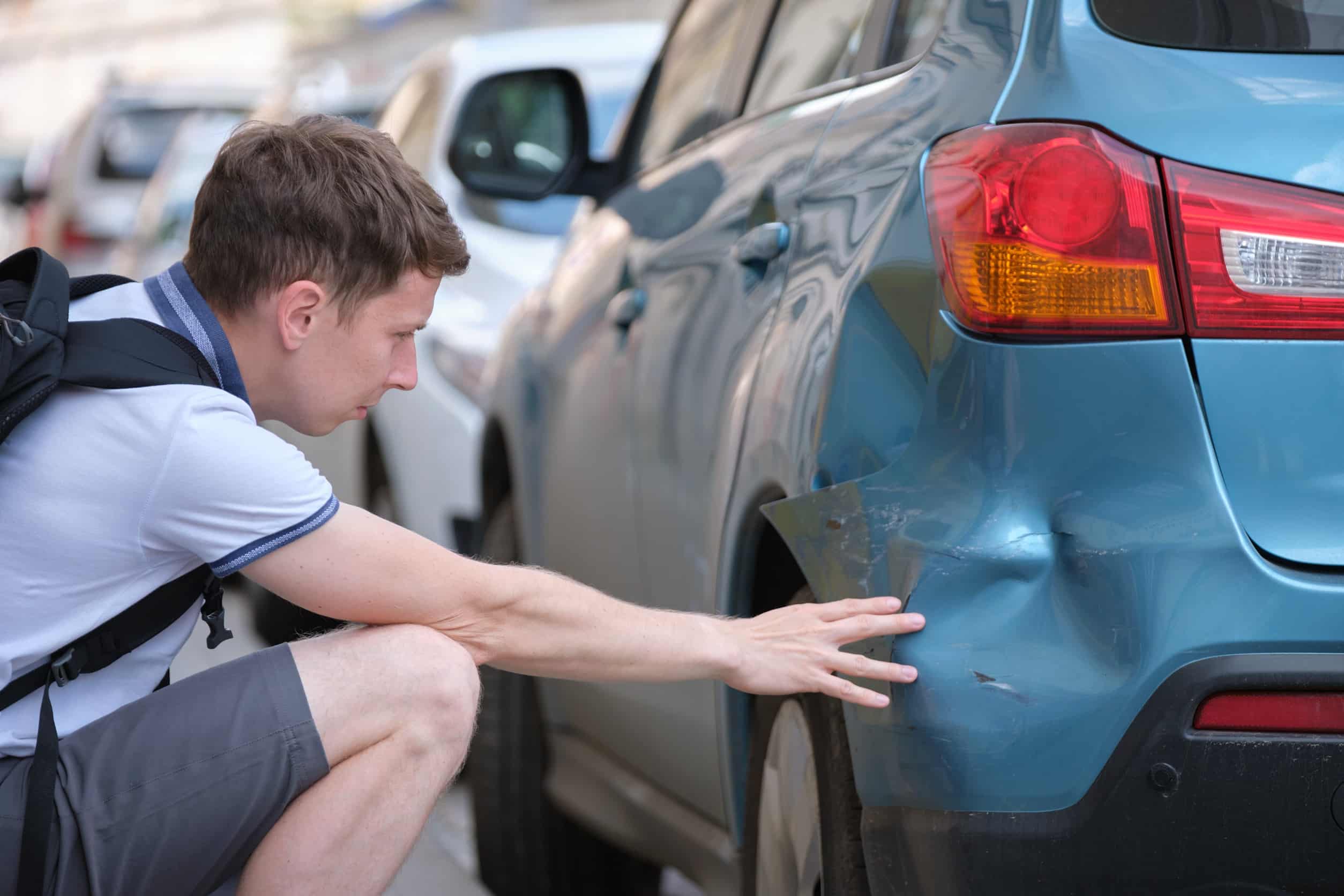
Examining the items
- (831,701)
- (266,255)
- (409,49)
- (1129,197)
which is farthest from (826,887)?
(409,49)

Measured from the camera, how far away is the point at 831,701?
200 centimetres

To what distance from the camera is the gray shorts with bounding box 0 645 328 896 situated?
1968 mm

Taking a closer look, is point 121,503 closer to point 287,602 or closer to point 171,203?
point 287,602

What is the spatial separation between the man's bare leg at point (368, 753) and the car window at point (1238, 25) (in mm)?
1062

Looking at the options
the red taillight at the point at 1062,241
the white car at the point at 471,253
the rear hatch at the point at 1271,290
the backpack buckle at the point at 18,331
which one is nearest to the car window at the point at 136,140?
the white car at the point at 471,253

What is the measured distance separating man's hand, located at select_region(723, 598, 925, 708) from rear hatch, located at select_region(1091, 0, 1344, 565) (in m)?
0.36

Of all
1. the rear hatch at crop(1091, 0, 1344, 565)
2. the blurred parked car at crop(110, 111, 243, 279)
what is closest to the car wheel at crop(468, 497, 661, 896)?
the rear hatch at crop(1091, 0, 1344, 565)

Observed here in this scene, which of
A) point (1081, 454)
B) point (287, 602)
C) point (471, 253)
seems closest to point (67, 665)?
point (1081, 454)

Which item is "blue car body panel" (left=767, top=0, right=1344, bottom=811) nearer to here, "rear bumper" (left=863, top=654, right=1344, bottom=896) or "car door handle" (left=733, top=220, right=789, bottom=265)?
"rear bumper" (left=863, top=654, right=1344, bottom=896)

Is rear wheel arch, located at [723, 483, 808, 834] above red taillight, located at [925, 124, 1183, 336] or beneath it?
beneath

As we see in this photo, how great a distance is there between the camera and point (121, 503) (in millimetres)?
1908

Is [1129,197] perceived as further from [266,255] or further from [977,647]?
[266,255]

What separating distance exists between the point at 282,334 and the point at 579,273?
58.3 inches

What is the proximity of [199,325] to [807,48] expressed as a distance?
3.88 ft
